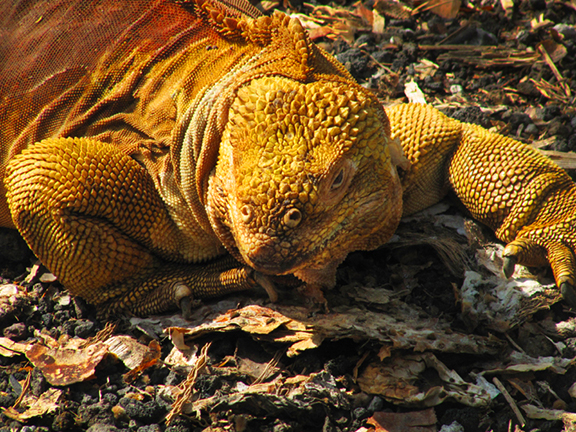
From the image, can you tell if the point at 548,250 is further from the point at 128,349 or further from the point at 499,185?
the point at 128,349

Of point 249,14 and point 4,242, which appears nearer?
point 249,14

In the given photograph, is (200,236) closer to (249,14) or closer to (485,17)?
(249,14)

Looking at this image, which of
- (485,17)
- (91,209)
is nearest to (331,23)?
(485,17)

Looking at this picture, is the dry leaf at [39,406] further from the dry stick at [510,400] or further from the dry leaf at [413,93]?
the dry leaf at [413,93]

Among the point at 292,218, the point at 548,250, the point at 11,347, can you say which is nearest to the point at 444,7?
the point at 548,250

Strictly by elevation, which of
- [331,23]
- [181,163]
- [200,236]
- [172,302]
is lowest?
[172,302]

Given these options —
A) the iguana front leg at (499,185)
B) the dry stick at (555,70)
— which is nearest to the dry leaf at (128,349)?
the iguana front leg at (499,185)

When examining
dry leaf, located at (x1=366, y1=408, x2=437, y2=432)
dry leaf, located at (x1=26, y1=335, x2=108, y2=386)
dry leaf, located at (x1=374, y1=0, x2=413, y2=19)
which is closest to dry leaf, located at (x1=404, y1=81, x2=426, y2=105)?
dry leaf, located at (x1=374, y1=0, x2=413, y2=19)
